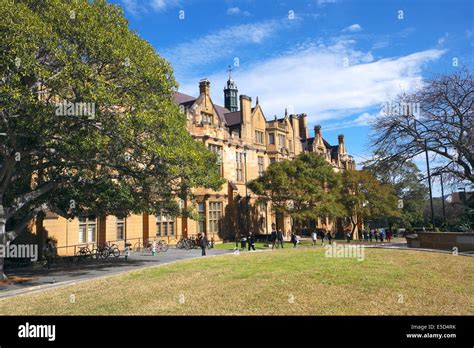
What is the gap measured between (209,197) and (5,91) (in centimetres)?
2670

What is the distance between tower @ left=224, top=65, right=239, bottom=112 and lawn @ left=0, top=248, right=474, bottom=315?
134 feet

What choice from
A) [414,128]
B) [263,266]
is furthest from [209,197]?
[263,266]

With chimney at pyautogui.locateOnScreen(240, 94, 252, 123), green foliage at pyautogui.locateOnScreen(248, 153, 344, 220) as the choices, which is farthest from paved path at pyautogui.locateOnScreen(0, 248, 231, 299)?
chimney at pyautogui.locateOnScreen(240, 94, 252, 123)

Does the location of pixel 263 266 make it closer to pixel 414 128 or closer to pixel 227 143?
pixel 414 128

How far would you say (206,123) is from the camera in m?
38.9

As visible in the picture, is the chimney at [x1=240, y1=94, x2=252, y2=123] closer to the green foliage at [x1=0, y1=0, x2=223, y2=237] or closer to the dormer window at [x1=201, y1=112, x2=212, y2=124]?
the dormer window at [x1=201, y1=112, x2=212, y2=124]

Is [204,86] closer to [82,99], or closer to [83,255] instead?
[83,255]

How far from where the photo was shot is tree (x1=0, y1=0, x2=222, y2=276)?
13.1 meters

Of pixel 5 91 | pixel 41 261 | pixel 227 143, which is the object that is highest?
pixel 227 143

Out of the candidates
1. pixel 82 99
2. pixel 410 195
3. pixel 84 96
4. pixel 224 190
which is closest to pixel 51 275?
pixel 82 99

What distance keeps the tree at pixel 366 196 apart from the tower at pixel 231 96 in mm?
17635

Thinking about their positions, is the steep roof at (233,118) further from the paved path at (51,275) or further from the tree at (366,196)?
the paved path at (51,275)

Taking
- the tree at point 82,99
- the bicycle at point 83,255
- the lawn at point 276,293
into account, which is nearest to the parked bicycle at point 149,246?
the bicycle at point 83,255
